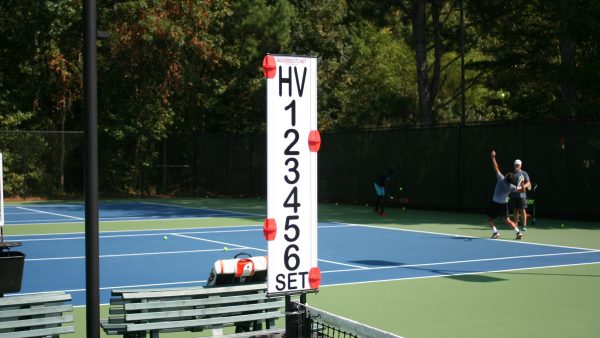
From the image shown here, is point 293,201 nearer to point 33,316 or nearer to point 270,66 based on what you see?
point 270,66

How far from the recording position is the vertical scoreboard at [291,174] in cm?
485

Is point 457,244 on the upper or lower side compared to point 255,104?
lower

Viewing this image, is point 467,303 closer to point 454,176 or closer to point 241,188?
point 454,176

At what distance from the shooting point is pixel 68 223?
22.4 m

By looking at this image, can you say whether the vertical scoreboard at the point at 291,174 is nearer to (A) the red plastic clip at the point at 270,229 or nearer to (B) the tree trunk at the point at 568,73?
(A) the red plastic clip at the point at 270,229

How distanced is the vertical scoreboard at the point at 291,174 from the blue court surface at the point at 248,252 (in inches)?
241

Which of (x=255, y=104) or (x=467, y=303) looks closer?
(x=467, y=303)

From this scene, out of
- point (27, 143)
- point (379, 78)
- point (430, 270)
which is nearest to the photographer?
point (430, 270)

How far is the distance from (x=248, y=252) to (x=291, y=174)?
10222 mm

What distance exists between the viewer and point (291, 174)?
4941 mm

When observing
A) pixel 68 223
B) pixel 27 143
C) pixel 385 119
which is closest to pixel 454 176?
pixel 68 223

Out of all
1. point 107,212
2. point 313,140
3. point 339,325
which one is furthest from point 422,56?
point 313,140

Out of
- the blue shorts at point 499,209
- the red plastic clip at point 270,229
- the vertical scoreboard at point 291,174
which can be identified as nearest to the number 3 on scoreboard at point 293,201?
the vertical scoreboard at point 291,174

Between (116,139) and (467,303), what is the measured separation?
27.5m
